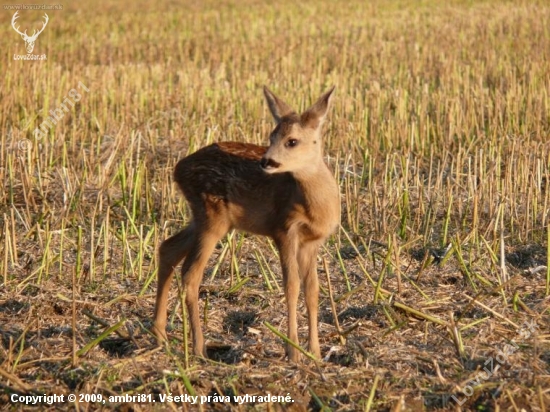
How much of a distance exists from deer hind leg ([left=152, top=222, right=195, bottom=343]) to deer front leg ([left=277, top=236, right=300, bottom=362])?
0.63 m

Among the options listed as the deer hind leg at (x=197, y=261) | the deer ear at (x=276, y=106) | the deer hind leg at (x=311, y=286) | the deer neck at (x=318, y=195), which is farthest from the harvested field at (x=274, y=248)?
the deer ear at (x=276, y=106)

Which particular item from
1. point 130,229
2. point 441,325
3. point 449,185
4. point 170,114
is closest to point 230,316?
point 441,325

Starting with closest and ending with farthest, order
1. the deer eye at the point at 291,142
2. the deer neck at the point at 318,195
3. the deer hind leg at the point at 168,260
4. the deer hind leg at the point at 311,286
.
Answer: the deer hind leg at the point at 311,286 < the deer eye at the point at 291,142 < the deer neck at the point at 318,195 < the deer hind leg at the point at 168,260

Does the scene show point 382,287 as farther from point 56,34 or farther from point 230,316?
point 56,34

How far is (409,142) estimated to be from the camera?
36.8 feet

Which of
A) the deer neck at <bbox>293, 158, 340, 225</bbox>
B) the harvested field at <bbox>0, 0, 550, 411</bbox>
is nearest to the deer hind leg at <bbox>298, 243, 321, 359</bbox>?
the harvested field at <bbox>0, 0, 550, 411</bbox>

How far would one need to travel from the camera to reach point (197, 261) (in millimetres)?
6367

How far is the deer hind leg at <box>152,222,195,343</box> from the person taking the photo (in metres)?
6.44

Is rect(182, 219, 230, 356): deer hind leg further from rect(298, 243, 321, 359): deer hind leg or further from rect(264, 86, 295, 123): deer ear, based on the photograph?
rect(264, 86, 295, 123): deer ear

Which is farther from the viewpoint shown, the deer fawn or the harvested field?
the deer fawn

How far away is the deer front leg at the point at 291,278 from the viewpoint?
240 inches

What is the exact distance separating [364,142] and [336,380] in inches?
234

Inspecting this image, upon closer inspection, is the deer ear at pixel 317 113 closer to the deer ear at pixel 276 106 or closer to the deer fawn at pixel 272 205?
the deer fawn at pixel 272 205

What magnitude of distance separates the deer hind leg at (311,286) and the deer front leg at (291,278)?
100 millimetres
